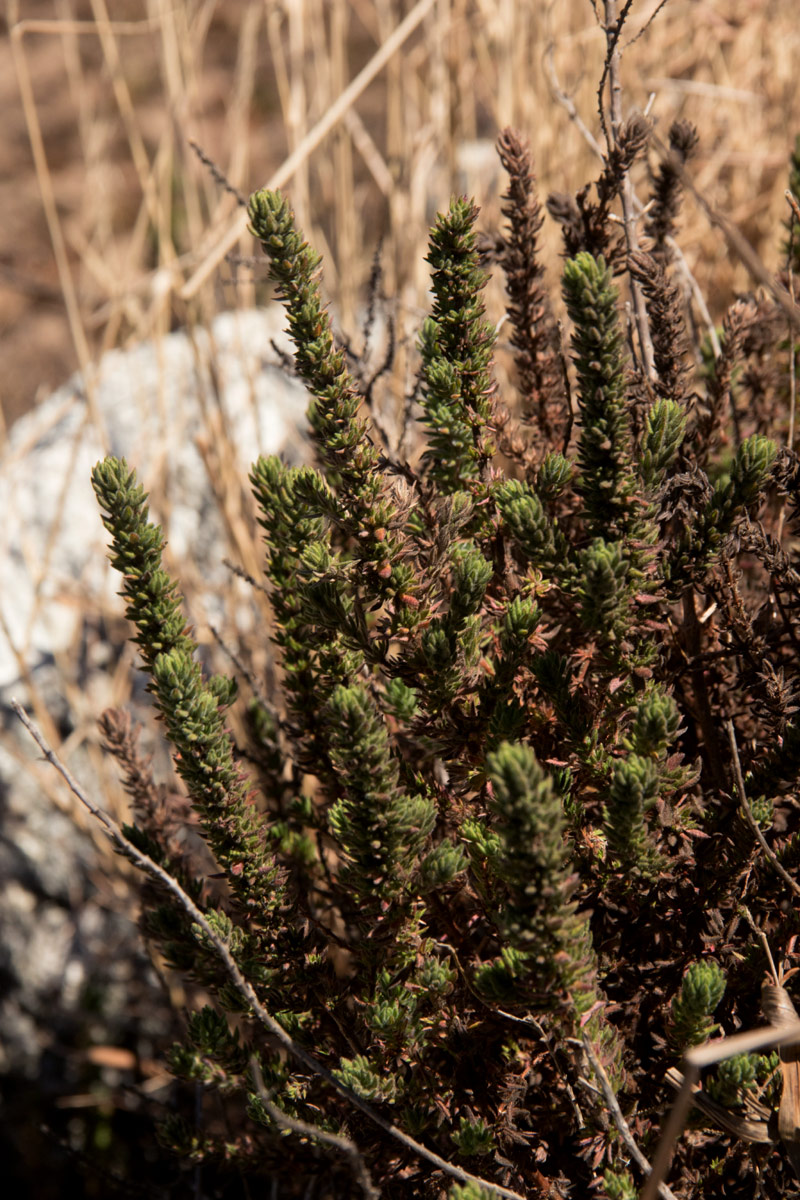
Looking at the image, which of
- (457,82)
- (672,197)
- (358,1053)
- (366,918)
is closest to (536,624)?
(366,918)

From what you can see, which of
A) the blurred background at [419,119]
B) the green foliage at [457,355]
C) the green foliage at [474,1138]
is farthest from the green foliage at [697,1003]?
the blurred background at [419,119]

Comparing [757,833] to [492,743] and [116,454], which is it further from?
[116,454]

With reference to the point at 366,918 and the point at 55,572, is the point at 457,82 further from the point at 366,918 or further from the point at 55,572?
the point at 366,918

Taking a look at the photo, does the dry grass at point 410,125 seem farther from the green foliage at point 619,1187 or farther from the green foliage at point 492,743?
the green foliage at point 619,1187

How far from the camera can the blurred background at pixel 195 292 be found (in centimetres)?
150

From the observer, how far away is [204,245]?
1536 mm

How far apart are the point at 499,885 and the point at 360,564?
280 millimetres

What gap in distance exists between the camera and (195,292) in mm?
1382

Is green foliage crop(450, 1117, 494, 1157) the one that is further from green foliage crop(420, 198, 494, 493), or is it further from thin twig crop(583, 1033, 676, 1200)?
green foliage crop(420, 198, 494, 493)

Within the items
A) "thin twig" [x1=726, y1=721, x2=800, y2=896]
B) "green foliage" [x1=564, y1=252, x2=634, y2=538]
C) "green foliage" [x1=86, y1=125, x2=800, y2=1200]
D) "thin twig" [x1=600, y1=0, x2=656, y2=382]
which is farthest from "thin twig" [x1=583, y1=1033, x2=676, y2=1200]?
"thin twig" [x1=600, y1=0, x2=656, y2=382]

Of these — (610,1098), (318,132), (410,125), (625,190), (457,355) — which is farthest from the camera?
(410,125)

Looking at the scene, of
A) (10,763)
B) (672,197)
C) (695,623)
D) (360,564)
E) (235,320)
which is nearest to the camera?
(360,564)

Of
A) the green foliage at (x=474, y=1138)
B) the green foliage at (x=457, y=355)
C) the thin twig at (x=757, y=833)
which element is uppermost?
the green foliage at (x=457, y=355)

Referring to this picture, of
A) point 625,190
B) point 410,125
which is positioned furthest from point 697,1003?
point 410,125
